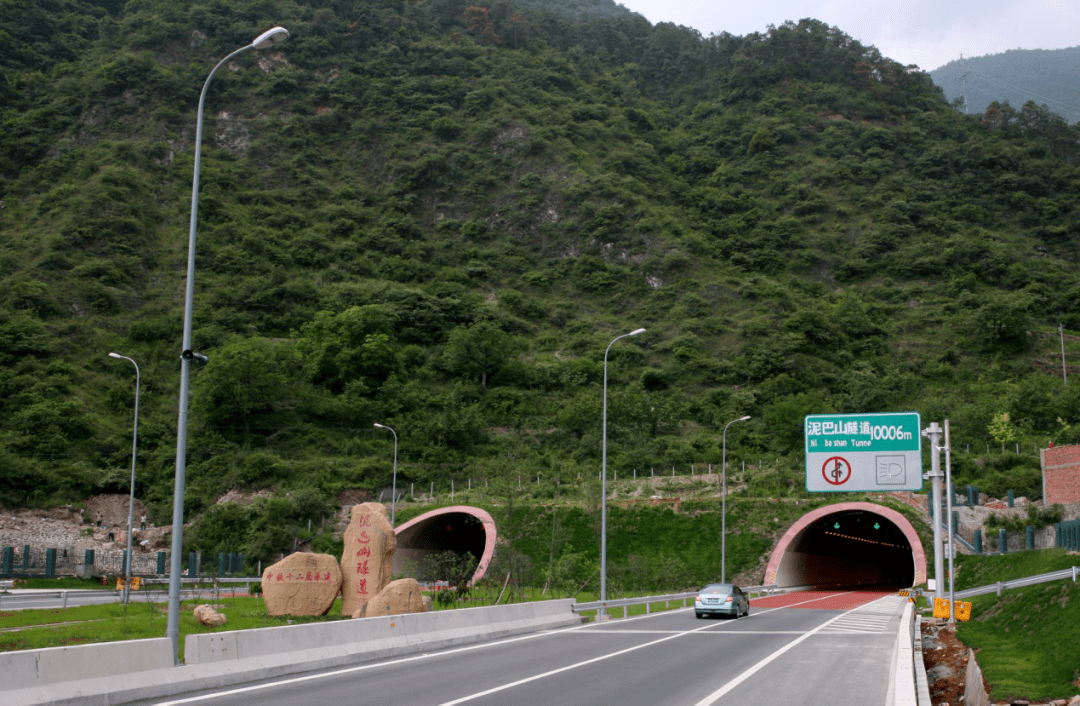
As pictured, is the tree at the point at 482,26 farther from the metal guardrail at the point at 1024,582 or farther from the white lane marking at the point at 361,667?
the white lane marking at the point at 361,667

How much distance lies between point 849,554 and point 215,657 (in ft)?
198

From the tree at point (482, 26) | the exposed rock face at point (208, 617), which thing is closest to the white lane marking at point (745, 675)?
the exposed rock face at point (208, 617)

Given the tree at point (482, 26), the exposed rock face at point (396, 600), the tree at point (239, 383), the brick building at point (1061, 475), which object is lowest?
Result: the exposed rock face at point (396, 600)

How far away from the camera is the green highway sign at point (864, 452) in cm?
2998

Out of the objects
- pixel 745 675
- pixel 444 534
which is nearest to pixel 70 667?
pixel 745 675

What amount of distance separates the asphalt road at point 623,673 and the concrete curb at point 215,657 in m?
0.38

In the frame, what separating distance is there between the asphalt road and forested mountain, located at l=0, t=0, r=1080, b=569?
29294 millimetres

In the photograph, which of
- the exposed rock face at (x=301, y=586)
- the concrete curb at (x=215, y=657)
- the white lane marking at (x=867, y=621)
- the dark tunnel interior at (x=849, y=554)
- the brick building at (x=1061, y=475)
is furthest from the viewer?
the dark tunnel interior at (x=849, y=554)

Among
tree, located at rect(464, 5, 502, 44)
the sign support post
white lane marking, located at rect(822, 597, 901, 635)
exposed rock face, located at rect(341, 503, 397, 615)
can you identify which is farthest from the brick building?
tree, located at rect(464, 5, 502, 44)

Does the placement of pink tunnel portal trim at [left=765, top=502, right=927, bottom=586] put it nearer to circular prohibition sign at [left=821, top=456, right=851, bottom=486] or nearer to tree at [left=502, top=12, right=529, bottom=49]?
circular prohibition sign at [left=821, top=456, right=851, bottom=486]

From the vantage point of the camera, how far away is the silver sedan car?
29.7 m

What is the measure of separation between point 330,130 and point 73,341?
2029 inches

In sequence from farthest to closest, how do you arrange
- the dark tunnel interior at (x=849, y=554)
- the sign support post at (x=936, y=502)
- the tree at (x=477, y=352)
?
the tree at (x=477, y=352)
the dark tunnel interior at (x=849, y=554)
the sign support post at (x=936, y=502)

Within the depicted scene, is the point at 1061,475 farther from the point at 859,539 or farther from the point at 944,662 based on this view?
the point at 944,662
